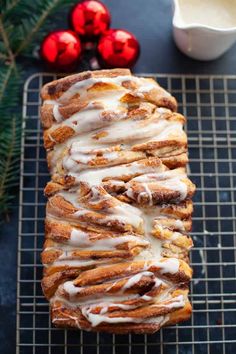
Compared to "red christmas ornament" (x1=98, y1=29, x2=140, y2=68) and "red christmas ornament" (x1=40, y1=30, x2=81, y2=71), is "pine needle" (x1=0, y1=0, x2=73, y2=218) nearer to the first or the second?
"red christmas ornament" (x1=40, y1=30, x2=81, y2=71)

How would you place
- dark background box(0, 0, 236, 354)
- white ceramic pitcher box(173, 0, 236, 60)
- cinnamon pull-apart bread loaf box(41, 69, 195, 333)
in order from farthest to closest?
dark background box(0, 0, 236, 354)
white ceramic pitcher box(173, 0, 236, 60)
cinnamon pull-apart bread loaf box(41, 69, 195, 333)

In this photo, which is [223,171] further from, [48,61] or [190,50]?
[48,61]

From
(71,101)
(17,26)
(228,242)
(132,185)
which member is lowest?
(228,242)

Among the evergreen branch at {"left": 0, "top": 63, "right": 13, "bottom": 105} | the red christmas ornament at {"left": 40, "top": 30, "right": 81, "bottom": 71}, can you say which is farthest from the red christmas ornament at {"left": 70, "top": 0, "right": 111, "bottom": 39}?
the evergreen branch at {"left": 0, "top": 63, "right": 13, "bottom": 105}

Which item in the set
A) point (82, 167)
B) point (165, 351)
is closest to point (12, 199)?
point (82, 167)

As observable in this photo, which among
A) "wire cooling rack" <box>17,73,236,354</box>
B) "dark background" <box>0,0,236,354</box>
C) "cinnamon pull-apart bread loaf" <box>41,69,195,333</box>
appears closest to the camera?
"cinnamon pull-apart bread loaf" <box>41,69,195,333</box>

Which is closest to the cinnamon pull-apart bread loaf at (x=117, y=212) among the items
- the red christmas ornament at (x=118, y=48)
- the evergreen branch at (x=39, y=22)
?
the red christmas ornament at (x=118, y=48)

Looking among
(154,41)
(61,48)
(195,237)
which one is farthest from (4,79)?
(195,237)
